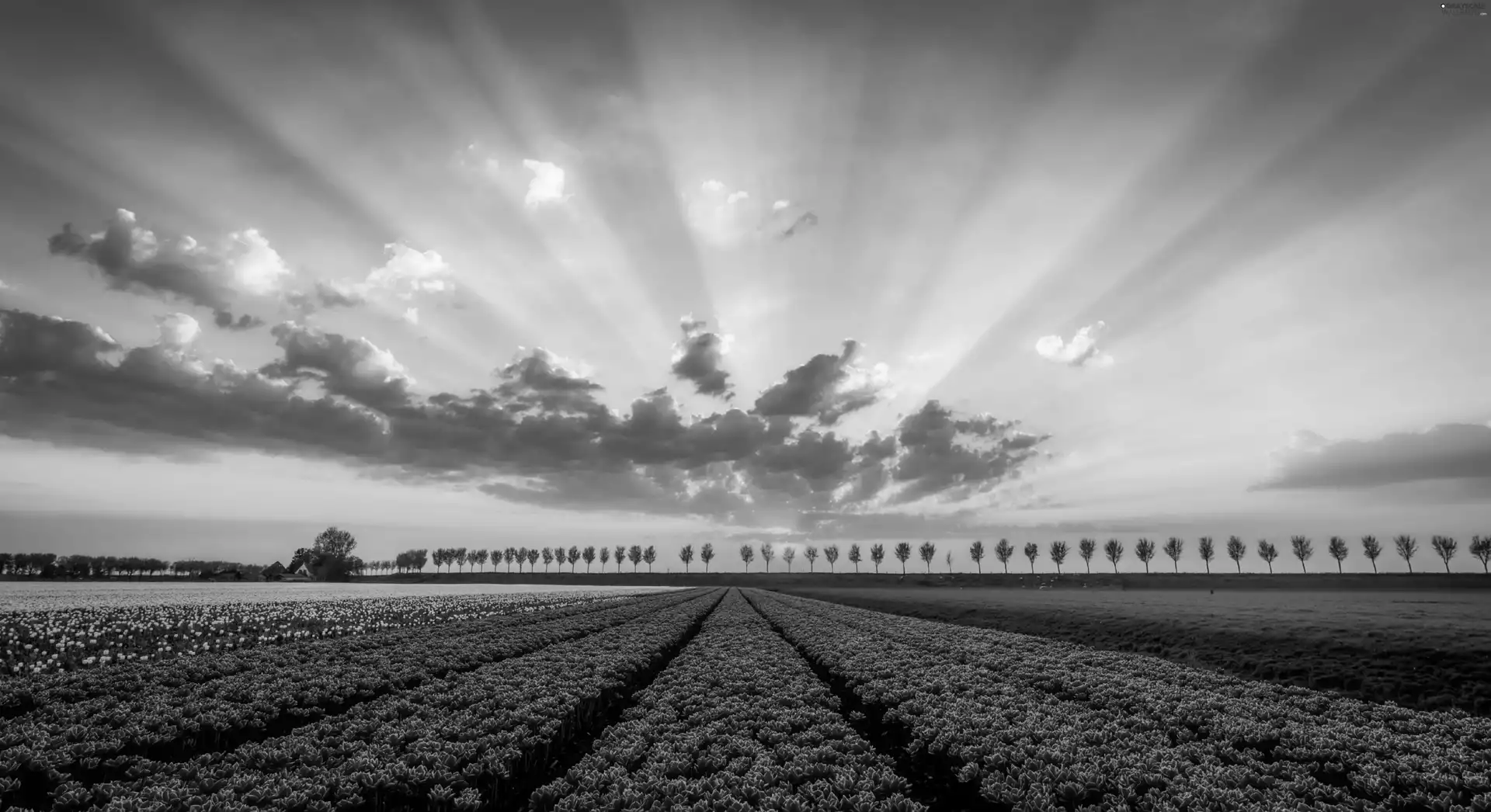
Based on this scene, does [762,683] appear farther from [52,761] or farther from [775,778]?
[52,761]

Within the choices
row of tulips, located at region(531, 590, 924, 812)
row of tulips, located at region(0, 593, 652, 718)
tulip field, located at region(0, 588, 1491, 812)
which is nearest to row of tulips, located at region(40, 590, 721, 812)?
tulip field, located at region(0, 588, 1491, 812)

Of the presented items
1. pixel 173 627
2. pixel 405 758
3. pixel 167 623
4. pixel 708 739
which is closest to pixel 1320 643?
pixel 708 739

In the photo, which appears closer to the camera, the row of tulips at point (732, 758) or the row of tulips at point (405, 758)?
the row of tulips at point (405, 758)

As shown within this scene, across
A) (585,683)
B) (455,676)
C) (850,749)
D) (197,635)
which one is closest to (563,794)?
(850,749)

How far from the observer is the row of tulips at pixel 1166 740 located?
10.9m

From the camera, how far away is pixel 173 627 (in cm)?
3906

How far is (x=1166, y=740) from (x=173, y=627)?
54.2m

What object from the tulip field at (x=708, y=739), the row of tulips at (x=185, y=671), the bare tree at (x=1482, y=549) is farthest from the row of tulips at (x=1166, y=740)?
the bare tree at (x=1482, y=549)

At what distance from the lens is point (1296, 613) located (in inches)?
1969

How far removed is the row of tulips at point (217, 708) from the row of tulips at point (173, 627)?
7.08 metres

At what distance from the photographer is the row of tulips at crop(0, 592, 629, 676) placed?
27750 mm

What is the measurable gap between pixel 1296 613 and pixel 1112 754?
54.2m

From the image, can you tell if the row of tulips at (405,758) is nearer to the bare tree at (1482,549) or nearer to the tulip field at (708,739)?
the tulip field at (708,739)

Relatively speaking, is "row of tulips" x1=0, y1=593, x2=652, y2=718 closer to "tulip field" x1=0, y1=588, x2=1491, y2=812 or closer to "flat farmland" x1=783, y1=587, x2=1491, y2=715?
"tulip field" x1=0, y1=588, x2=1491, y2=812
